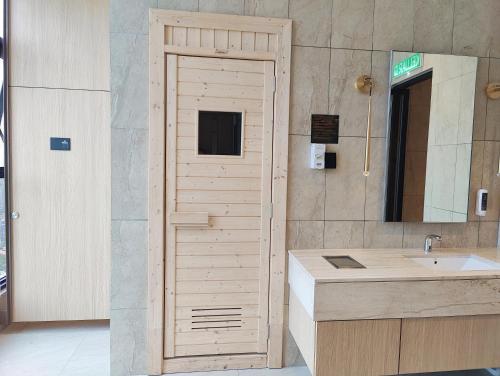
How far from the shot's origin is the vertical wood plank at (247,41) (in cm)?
219

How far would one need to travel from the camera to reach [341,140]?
2.32m

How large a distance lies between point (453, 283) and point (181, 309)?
1.68 meters

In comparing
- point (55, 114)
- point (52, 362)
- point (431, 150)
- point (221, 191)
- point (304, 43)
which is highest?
point (304, 43)

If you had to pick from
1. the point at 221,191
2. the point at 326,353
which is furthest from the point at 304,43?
the point at 326,353

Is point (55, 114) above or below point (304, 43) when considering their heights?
below

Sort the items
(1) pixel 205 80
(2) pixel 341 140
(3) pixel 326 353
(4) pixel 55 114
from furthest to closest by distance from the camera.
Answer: (4) pixel 55 114
(2) pixel 341 140
(1) pixel 205 80
(3) pixel 326 353

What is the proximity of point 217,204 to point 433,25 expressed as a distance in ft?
6.42

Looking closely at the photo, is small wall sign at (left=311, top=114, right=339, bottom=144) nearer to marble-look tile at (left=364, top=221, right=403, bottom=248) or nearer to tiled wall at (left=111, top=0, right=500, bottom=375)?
tiled wall at (left=111, top=0, right=500, bottom=375)

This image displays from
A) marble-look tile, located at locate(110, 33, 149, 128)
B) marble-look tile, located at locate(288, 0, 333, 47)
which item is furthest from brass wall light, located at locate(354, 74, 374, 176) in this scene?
marble-look tile, located at locate(110, 33, 149, 128)

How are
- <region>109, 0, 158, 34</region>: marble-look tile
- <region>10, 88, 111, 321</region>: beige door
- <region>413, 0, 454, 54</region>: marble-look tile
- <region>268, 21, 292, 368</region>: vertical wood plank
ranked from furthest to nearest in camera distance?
1. <region>10, 88, 111, 321</region>: beige door
2. <region>413, 0, 454, 54</region>: marble-look tile
3. <region>268, 21, 292, 368</region>: vertical wood plank
4. <region>109, 0, 158, 34</region>: marble-look tile

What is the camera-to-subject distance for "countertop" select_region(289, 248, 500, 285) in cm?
183

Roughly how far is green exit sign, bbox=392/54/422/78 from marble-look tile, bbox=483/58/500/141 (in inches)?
23.7

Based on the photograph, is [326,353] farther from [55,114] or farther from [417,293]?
[55,114]

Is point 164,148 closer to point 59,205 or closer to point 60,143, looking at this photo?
point 60,143
